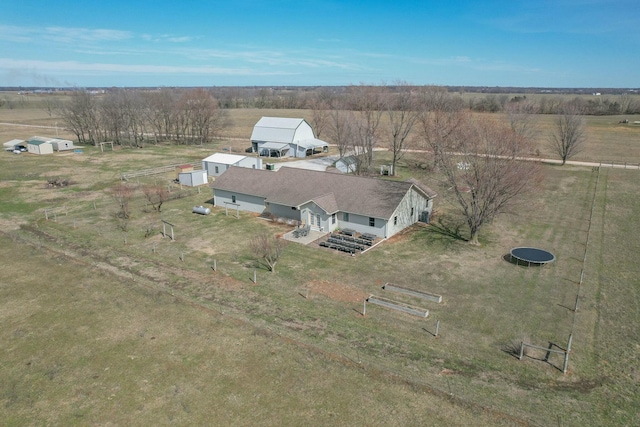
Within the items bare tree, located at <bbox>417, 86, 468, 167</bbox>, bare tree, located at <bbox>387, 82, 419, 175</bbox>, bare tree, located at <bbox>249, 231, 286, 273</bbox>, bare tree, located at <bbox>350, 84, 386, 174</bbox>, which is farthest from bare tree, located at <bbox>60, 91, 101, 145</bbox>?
bare tree, located at <bbox>249, 231, 286, 273</bbox>

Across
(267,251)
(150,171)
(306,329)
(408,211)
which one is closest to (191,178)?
(150,171)

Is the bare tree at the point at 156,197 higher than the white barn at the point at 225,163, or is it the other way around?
the white barn at the point at 225,163

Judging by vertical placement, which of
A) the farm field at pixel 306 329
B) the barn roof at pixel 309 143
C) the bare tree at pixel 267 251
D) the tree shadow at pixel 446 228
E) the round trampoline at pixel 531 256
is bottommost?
the farm field at pixel 306 329

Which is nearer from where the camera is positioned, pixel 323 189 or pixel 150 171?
pixel 323 189

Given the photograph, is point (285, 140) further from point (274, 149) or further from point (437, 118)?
point (437, 118)

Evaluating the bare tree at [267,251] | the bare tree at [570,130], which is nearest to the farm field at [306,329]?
the bare tree at [267,251]

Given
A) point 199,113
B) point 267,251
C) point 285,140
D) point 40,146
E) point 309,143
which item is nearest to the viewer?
point 267,251

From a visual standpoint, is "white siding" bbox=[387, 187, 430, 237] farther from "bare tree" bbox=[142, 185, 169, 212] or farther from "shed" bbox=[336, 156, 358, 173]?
"bare tree" bbox=[142, 185, 169, 212]

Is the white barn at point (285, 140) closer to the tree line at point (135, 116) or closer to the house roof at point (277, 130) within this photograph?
the house roof at point (277, 130)

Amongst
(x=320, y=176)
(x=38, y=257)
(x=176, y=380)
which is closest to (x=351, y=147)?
(x=320, y=176)
